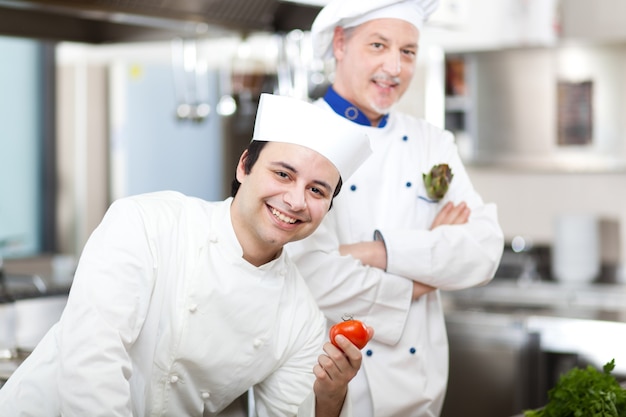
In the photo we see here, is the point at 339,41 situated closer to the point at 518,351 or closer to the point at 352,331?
the point at 352,331

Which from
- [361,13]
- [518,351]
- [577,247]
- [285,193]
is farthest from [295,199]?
[577,247]

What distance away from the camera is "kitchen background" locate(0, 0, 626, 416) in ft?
12.7

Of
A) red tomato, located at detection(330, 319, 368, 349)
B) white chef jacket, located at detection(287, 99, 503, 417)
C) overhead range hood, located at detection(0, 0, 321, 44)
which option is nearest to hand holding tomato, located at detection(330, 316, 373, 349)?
red tomato, located at detection(330, 319, 368, 349)

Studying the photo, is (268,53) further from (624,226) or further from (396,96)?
(396,96)

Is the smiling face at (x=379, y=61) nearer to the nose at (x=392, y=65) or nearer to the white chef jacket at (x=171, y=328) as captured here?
the nose at (x=392, y=65)

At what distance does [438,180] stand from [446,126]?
245cm

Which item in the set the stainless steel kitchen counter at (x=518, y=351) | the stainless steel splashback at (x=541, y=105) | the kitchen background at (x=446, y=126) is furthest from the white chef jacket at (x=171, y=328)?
the stainless steel splashback at (x=541, y=105)

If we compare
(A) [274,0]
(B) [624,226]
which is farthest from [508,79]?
(A) [274,0]

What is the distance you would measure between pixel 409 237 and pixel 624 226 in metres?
2.54

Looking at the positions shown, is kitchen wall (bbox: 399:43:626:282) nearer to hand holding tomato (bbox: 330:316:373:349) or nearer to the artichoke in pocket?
the artichoke in pocket

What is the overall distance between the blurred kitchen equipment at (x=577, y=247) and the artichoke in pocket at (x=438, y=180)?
2.16m

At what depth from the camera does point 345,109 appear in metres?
2.44

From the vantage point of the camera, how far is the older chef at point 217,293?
177cm

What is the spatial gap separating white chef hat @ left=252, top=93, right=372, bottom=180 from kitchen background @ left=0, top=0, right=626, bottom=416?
1.31 m
